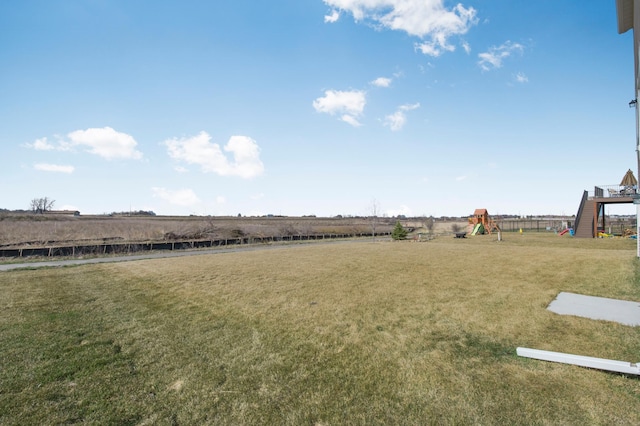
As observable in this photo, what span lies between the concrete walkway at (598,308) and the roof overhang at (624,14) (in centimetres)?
720

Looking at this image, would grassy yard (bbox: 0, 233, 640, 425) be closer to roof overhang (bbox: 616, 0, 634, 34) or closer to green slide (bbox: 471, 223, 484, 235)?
roof overhang (bbox: 616, 0, 634, 34)

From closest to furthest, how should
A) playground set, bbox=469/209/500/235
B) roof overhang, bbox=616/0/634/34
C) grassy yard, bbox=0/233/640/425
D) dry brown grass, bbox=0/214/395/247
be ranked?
grassy yard, bbox=0/233/640/425 < roof overhang, bbox=616/0/634/34 < dry brown grass, bbox=0/214/395/247 < playground set, bbox=469/209/500/235

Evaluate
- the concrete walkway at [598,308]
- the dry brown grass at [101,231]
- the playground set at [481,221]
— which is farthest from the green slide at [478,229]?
the concrete walkway at [598,308]

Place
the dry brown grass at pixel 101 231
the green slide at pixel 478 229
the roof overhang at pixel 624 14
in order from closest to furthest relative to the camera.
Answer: the roof overhang at pixel 624 14 < the dry brown grass at pixel 101 231 < the green slide at pixel 478 229

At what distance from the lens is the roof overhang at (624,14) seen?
733 cm

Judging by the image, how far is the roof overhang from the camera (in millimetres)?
7332

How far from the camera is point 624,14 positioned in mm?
7793

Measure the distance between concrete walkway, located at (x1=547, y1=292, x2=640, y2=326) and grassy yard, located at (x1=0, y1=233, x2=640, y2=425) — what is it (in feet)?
1.16

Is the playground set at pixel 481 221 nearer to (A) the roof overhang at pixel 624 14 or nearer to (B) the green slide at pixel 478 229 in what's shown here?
(B) the green slide at pixel 478 229

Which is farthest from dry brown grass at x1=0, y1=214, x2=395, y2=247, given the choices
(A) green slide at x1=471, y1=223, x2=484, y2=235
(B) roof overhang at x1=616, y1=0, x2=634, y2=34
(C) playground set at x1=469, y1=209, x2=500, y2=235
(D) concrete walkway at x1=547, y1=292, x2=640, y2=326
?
(B) roof overhang at x1=616, y1=0, x2=634, y2=34

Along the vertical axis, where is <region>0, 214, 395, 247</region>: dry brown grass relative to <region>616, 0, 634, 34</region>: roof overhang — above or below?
below

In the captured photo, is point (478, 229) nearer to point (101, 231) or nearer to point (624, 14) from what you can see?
point (624, 14)

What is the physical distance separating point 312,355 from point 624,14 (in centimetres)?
1137

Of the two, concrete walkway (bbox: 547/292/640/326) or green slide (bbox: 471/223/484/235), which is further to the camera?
green slide (bbox: 471/223/484/235)
